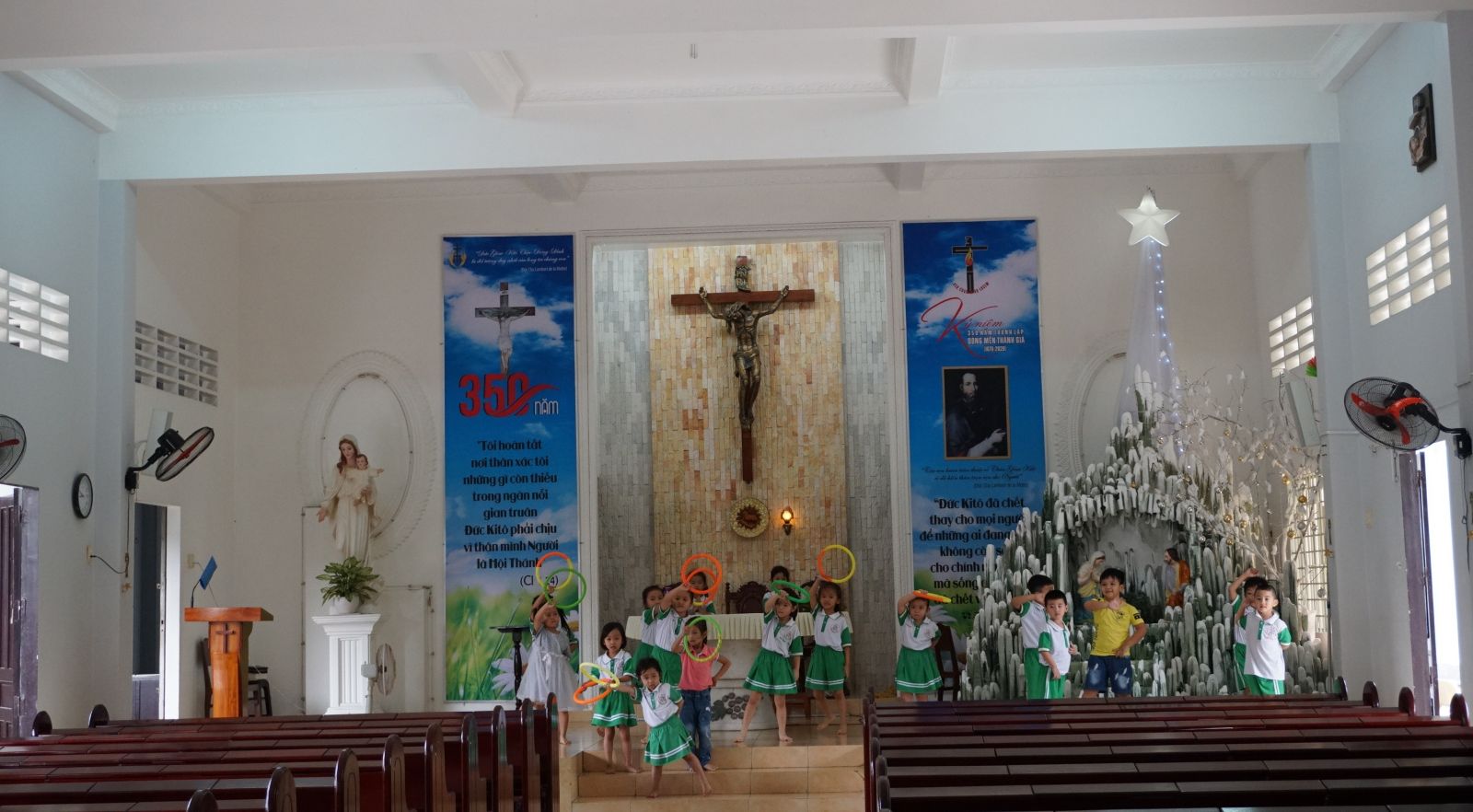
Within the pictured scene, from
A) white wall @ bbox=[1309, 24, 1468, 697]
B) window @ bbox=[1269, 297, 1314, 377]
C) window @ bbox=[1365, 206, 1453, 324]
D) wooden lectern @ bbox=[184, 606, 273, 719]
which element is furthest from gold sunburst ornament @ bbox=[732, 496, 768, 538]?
window @ bbox=[1365, 206, 1453, 324]

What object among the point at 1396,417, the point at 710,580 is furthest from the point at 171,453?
the point at 1396,417

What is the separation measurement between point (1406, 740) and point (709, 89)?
21.2 feet

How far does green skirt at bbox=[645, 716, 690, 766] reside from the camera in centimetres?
953

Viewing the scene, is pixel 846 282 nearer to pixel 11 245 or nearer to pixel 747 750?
pixel 747 750

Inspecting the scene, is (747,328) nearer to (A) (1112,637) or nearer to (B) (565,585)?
(B) (565,585)

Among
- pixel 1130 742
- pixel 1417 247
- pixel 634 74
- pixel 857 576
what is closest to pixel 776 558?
pixel 857 576

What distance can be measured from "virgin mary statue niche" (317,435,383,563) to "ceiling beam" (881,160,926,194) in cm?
531

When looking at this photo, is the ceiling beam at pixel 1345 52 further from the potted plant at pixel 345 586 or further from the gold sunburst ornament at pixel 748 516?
the potted plant at pixel 345 586

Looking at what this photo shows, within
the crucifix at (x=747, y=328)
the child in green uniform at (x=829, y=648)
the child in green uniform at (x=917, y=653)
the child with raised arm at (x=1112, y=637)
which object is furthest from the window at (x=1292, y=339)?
the crucifix at (x=747, y=328)

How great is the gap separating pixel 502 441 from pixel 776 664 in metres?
3.58

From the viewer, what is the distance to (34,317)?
933 centimetres

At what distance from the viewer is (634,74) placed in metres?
10.1

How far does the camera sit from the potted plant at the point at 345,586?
1215 centimetres

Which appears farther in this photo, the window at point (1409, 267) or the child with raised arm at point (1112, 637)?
the child with raised arm at point (1112, 637)
